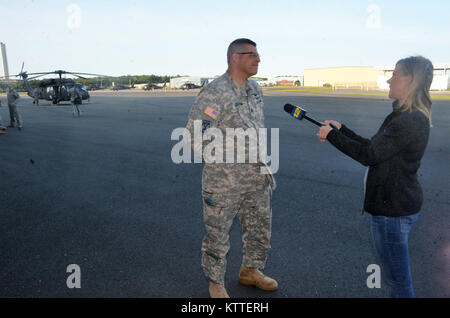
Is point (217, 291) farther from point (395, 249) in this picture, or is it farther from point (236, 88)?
point (236, 88)

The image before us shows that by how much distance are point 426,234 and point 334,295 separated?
1.83m

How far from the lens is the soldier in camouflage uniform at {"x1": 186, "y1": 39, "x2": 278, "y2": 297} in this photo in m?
2.74

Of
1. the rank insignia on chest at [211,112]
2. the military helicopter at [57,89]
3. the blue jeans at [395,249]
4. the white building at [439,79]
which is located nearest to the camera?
the blue jeans at [395,249]

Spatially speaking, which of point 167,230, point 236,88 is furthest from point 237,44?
point 167,230

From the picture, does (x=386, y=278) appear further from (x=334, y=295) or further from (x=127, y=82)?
(x=127, y=82)

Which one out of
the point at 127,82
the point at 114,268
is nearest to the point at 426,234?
the point at 114,268

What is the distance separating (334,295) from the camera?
2.96m

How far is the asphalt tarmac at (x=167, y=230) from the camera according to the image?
3.17m

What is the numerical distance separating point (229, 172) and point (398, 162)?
4.03ft

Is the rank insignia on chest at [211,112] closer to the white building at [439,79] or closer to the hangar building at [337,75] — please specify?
the white building at [439,79]

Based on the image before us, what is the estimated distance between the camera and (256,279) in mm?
3109

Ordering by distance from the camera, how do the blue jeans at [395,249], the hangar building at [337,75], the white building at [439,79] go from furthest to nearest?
the hangar building at [337,75], the white building at [439,79], the blue jeans at [395,249]

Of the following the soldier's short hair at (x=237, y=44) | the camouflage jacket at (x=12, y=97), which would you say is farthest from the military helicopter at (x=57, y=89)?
the soldier's short hair at (x=237, y=44)

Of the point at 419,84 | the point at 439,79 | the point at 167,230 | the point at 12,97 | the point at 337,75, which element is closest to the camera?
the point at 419,84
